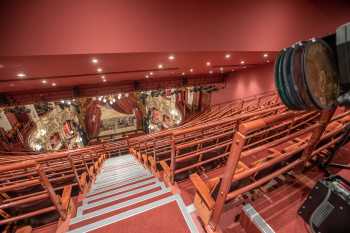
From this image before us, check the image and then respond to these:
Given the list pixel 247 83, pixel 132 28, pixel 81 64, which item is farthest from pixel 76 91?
pixel 247 83

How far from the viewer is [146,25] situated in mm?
2941

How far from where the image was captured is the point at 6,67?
9.86ft

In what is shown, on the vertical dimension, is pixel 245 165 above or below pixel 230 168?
below

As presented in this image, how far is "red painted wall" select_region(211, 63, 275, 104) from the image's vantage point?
670 cm

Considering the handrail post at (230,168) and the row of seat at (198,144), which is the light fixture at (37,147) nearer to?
the row of seat at (198,144)

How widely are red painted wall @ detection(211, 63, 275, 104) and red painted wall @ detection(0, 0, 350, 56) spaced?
240 centimetres

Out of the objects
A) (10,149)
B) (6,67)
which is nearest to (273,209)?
(6,67)

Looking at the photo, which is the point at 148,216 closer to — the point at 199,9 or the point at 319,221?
the point at 319,221

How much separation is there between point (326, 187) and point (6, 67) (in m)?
5.38

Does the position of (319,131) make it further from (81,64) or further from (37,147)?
(37,147)

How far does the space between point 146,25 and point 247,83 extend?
705cm

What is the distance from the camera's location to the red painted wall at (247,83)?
670cm

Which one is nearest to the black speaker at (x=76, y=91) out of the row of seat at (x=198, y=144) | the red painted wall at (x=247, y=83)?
the row of seat at (x=198, y=144)

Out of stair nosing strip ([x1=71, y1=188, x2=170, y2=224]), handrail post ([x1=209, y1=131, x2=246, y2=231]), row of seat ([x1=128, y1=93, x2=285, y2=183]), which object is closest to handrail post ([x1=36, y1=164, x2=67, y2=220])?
stair nosing strip ([x1=71, y1=188, x2=170, y2=224])
